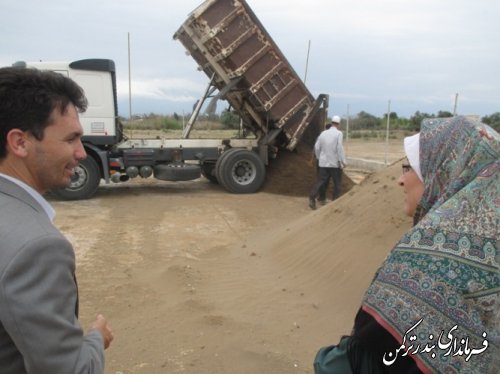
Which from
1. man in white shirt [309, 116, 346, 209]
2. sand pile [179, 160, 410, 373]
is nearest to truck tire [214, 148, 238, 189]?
man in white shirt [309, 116, 346, 209]

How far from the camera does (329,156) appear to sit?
10328mm

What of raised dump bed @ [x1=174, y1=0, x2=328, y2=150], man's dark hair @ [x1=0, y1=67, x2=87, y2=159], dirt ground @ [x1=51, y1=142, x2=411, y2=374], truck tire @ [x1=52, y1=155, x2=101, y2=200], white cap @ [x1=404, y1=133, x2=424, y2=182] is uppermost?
raised dump bed @ [x1=174, y1=0, x2=328, y2=150]

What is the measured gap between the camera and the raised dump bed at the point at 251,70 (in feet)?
34.6

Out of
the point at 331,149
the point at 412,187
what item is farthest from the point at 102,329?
the point at 331,149

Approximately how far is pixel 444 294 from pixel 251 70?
986 cm

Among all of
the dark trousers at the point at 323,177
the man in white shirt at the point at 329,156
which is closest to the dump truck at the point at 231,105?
the man in white shirt at the point at 329,156

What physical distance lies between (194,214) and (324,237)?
3686mm

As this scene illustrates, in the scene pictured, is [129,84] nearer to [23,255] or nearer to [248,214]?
[248,214]

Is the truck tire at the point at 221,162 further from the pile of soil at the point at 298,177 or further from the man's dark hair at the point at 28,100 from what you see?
the man's dark hair at the point at 28,100

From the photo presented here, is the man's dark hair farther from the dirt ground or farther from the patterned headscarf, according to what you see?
the dirt ground

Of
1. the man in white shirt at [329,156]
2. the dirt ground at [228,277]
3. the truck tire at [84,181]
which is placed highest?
the man in white shirt at [329,156]

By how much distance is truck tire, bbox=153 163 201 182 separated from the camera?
37.6 ft

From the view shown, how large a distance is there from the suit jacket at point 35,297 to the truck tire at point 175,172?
10.1 m

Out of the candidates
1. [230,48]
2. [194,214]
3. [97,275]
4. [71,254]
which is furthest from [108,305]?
[230,48]
